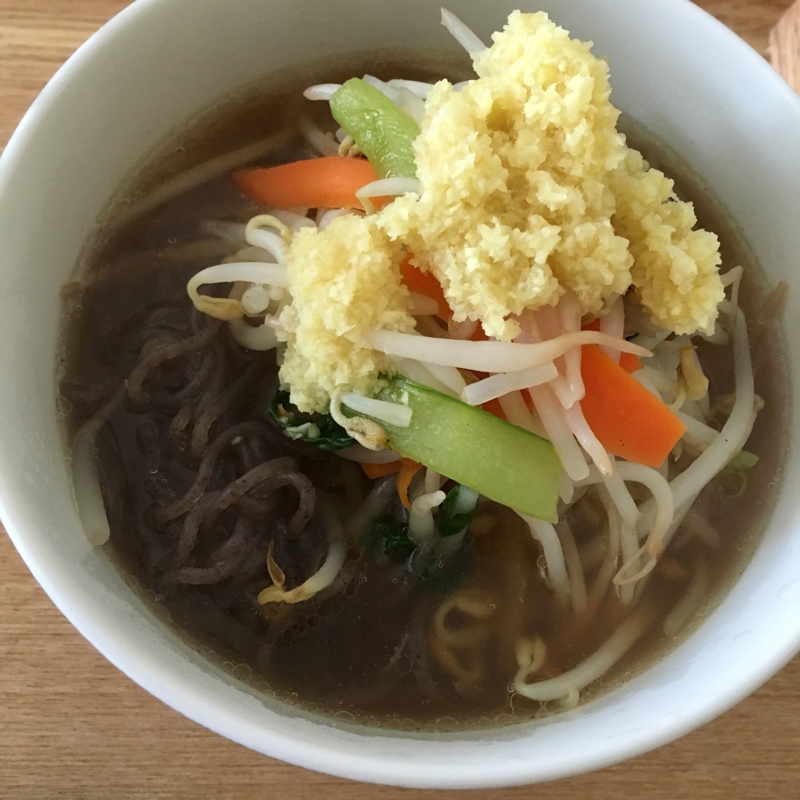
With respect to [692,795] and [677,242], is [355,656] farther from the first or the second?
[677,242]

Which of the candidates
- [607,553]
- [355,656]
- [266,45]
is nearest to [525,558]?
[607,553]

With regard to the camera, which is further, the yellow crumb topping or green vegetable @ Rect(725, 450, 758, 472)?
green vegetable @ Rect(725, 450, 758, 472)

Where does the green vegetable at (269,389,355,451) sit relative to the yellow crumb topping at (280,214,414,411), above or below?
below

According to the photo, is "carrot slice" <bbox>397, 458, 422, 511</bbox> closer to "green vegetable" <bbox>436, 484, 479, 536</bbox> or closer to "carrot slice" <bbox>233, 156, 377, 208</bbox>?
"green vegetable" <bbox>436, 484, 479, 536</bbox>

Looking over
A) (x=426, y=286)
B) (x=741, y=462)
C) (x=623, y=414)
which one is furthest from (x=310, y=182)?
(x=741, y=462)

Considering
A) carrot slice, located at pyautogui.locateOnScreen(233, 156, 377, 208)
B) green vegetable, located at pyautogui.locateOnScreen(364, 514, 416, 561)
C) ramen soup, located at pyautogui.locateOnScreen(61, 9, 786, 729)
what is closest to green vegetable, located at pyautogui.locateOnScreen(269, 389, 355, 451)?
ramen soup, located at pyautogui.locateOnScreen(61, 9, 786, 729)

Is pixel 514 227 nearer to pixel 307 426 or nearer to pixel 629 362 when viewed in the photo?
pixel 629 362
